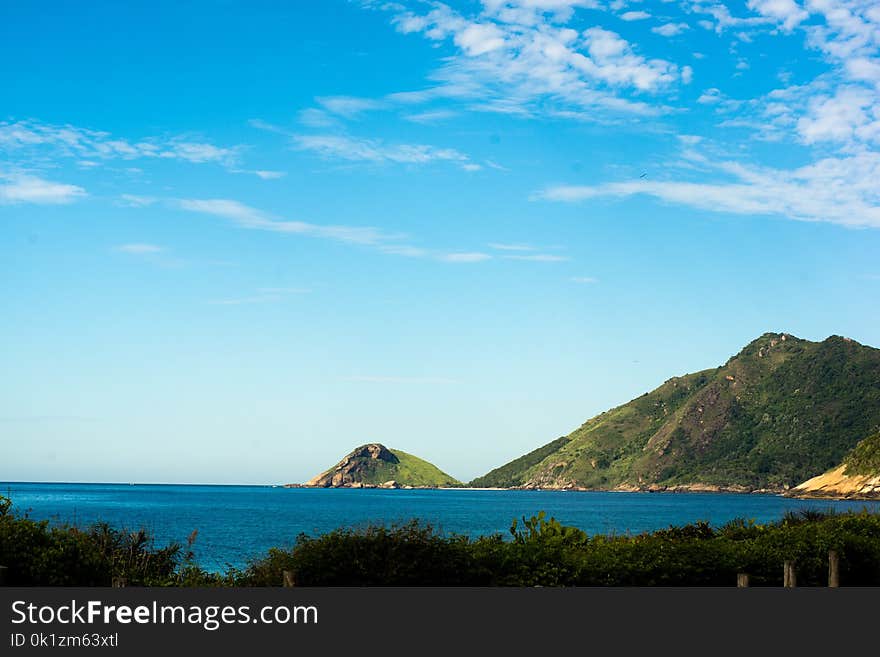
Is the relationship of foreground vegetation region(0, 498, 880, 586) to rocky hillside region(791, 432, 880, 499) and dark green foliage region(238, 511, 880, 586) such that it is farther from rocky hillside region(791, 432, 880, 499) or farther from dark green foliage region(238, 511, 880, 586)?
rocky hillside region(791, 432, 880, 499)

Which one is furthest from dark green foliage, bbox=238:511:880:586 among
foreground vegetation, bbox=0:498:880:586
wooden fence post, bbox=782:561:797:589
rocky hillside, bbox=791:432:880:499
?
rocky hillside, bbox=791:432:880:499

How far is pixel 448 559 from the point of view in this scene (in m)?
16.4

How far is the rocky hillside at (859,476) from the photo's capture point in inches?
6097

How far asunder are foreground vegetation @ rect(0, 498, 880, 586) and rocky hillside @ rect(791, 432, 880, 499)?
5778 inches

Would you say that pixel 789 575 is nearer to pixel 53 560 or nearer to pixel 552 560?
pixel 552 560

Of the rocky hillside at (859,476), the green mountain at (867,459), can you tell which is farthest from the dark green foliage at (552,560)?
the green mountain at (867,459)

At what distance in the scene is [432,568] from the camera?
16.0m

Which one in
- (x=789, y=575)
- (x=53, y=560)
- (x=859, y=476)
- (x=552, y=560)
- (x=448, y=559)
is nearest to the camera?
(x=53, y=560)

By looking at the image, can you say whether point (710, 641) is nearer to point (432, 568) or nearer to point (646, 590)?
point (646, 590)

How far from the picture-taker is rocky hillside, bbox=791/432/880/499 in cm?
15488

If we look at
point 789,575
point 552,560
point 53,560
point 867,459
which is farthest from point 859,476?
point 53,560

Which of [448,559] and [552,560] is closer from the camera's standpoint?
[448,559]

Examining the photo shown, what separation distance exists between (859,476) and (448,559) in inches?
6350

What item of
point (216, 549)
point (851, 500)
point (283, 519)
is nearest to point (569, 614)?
point (216, 549)
